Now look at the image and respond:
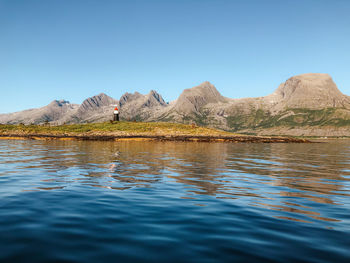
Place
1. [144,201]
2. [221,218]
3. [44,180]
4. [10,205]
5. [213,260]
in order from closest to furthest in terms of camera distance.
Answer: [213,260], [221,218], [10,205], [144,201], [44,180]

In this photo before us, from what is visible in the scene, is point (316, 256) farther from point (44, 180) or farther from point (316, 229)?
point (44, 180)

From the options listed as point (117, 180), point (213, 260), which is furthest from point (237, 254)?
point (117, 180)

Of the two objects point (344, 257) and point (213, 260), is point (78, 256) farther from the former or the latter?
point (344, 257)

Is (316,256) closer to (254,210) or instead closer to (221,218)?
(221,218)

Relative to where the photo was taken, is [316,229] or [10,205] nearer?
[316,229]

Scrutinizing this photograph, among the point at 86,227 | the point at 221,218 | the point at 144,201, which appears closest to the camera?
the point at 86,227

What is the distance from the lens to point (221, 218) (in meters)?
10.0

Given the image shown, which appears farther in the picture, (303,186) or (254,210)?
(303,186)

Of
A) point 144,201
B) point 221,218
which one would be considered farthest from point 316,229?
point 144,201

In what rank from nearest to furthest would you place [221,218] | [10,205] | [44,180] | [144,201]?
[221,218] < [10,205] < [144,201] < [44,180]

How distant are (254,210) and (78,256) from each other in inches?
296

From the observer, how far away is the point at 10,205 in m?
11.1

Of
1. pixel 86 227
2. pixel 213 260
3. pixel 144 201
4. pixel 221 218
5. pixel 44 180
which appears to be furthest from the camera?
pixel 44 180

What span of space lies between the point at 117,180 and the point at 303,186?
484 inches
